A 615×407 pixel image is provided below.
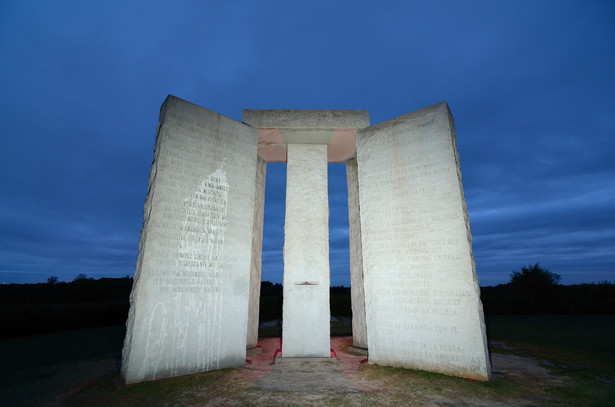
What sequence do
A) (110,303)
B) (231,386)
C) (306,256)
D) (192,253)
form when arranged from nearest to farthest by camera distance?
(231,386) < (192,253) < (306,256) < (110,303)

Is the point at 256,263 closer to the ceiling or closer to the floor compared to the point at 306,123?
closer to the floor

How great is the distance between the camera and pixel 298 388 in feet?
13.1

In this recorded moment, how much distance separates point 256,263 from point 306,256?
222 centimetres

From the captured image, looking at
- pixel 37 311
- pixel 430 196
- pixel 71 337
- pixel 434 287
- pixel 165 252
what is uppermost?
pixel 430 196

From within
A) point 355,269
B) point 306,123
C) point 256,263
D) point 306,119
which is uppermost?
point 306,119

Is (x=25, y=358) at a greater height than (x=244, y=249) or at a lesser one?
lesser

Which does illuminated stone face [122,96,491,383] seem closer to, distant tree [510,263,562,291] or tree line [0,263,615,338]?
tree line [0,263,615,338]

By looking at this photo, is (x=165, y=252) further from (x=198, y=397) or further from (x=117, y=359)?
(x=117, y=359)

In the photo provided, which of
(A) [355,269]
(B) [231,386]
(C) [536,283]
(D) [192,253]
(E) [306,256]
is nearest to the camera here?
(B) [231,386]

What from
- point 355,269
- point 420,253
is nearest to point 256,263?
point 355,269

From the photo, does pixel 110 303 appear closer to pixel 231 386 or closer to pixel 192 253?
pixel 192 253

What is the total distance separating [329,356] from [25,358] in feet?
23.1

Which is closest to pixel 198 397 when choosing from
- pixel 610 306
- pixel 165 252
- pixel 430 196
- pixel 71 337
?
pixel 165 252

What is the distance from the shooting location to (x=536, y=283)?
1969 centimetres
